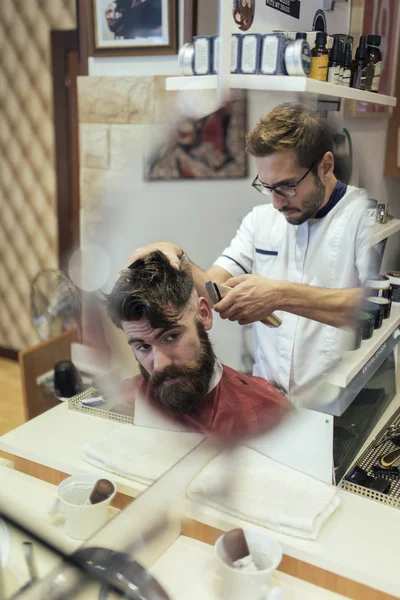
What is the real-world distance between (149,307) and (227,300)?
14 cm

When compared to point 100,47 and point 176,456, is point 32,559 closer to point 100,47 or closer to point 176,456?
point 176,456

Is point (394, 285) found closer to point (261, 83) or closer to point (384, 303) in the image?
point (384, 303)

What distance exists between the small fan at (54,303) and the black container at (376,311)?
0.61m

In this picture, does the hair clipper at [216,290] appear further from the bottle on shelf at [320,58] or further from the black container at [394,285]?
the black container at [394,285]

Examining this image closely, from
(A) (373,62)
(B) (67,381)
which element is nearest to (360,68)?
(A) (373,62)

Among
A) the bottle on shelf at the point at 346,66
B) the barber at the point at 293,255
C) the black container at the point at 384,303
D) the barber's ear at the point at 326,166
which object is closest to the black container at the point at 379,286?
the black container at the point at 384,303

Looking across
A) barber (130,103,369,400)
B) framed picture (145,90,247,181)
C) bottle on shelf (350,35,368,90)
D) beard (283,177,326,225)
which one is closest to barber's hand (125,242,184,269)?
barber (130,103,369,400)

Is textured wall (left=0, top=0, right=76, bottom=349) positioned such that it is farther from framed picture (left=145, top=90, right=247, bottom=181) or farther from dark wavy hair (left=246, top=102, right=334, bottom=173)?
dark wavy hair (left=246, top=102, right=334, bottom=173)

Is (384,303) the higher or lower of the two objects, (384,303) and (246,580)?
the higher

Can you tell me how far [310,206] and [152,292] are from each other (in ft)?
1.06

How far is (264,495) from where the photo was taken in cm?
100

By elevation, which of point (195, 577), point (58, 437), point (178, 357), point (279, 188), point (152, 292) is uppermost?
point (279, 188)

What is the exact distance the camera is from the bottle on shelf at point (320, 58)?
958mm

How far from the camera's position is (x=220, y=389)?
943 millimetres
